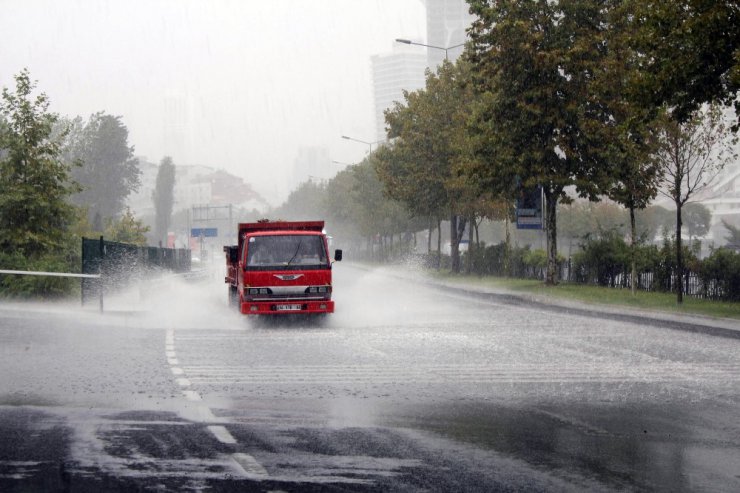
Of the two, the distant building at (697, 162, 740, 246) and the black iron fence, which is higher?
the distant building at (697, 162, 740, 246)

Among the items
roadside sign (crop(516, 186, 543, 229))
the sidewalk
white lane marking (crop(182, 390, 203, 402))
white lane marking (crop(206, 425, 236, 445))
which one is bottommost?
white lane marking (crop(182, 390, 203, 402))

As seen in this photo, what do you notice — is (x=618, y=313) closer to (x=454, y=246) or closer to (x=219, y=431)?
(x=219, y=431)

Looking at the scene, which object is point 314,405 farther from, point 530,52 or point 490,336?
point 530,52

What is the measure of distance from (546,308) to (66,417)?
22587mm

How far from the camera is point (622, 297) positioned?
109ft

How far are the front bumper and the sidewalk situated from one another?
7.30 m

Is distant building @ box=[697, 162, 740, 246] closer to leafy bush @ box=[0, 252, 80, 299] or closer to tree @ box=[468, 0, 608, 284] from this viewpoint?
tree @ box=[468, 0, 608, 284]

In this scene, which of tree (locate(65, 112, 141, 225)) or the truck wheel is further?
tree (locate(65, 112, 141, 225))

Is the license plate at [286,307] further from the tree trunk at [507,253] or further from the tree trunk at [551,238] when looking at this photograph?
the tree trunk at [507,253]

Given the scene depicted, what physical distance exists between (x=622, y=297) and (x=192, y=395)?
77.4 ft

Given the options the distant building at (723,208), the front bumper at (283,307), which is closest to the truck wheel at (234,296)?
the front bumper at (283,307)

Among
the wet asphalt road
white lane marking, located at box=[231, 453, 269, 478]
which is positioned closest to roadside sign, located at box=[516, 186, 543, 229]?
the wet asphalt road

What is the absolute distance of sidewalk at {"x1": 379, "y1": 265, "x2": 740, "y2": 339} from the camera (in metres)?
22.5

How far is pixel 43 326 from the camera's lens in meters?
22.8
